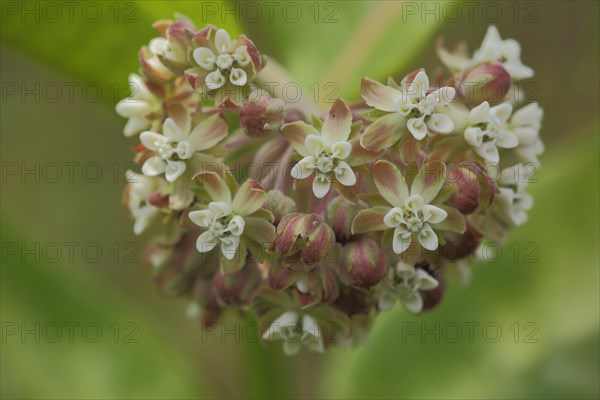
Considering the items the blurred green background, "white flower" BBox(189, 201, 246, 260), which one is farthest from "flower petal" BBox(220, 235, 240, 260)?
the blurred green background

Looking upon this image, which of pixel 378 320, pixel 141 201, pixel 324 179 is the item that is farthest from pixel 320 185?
pixel 378 320

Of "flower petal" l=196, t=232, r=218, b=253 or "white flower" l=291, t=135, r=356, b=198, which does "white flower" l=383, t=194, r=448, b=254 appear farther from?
"flower petal" l=196, t=232, r=218, b=253

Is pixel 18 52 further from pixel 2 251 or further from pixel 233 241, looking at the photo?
pixel 233 241

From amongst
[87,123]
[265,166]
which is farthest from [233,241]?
[87,123]

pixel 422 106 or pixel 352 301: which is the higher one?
pixel 422 106

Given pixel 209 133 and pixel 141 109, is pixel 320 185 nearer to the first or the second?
pixel 209 133

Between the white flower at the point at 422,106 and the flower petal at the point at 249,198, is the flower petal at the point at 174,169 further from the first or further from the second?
the white flower at the point at 422,106

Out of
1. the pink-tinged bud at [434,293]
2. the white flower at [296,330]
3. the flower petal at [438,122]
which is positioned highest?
the flower petal at [438,122]

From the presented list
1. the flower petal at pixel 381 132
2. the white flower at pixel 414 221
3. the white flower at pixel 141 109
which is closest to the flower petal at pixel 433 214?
the white flower at pixel 414 221
